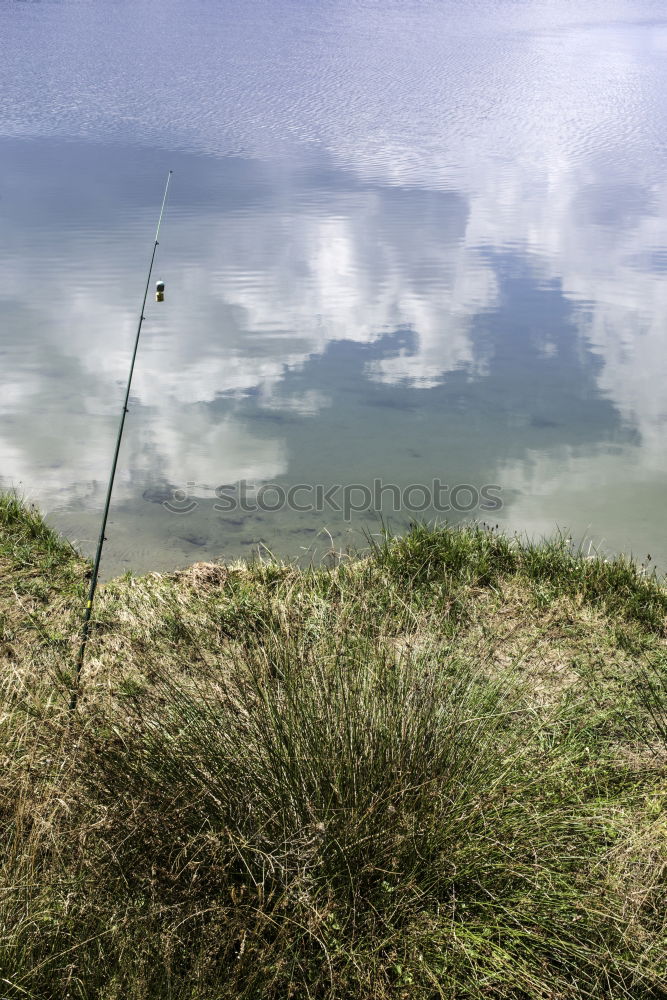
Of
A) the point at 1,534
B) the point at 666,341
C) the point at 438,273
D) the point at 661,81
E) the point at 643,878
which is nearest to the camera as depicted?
the point at 643,878

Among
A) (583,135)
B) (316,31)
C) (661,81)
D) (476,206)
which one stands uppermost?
(316,31)

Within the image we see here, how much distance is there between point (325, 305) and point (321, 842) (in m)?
9.04

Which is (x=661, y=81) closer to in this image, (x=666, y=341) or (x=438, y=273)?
(x=438, y=273)

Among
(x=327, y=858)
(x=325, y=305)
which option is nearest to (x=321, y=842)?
(x=327, y=858)

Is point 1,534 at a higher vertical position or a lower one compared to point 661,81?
lower

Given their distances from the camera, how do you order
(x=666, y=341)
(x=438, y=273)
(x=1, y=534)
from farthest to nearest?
(x=438, y=273) → (x=666, y=341) → (x=1, y=534)

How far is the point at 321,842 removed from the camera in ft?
7.51

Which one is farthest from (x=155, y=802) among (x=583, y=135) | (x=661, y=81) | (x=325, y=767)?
(x=661, y=81)

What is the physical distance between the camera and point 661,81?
2914 centimetres

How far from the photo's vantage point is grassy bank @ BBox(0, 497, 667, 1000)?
2.12m

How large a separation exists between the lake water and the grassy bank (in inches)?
66.3

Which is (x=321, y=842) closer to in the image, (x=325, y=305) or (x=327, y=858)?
(x=327, y=858)

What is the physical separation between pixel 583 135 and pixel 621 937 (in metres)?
24.8

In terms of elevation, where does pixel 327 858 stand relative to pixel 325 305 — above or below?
below
